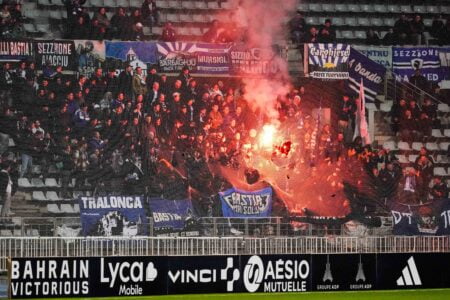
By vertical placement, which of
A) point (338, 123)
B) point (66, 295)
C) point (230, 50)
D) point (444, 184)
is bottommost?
point (66, 295)

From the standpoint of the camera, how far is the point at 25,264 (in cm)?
1134

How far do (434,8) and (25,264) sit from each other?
831 centimetres

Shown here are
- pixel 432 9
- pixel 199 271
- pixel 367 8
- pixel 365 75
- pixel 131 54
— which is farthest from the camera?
pixel 432 9

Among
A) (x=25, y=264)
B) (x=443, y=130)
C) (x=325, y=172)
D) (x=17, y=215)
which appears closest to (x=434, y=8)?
(x=443, y=130)

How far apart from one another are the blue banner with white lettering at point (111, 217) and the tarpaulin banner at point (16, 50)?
221 centimetres

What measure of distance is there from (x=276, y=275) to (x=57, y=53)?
5.01m

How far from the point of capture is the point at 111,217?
1464 cm

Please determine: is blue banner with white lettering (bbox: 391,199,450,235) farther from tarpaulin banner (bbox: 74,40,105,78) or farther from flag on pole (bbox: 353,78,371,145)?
tarpaulin banner (bbox: 74,40,105,78)

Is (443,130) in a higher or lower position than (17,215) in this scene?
higher

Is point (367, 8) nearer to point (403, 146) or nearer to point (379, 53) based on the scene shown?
point (379, 53)

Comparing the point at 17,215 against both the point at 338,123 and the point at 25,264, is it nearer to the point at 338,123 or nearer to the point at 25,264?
the point at 25,264

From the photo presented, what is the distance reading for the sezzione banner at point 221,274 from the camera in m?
11.4

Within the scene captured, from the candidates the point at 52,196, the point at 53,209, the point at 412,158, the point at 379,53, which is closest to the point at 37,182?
the point at 52,196

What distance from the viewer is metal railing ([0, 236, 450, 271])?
1328 cm
